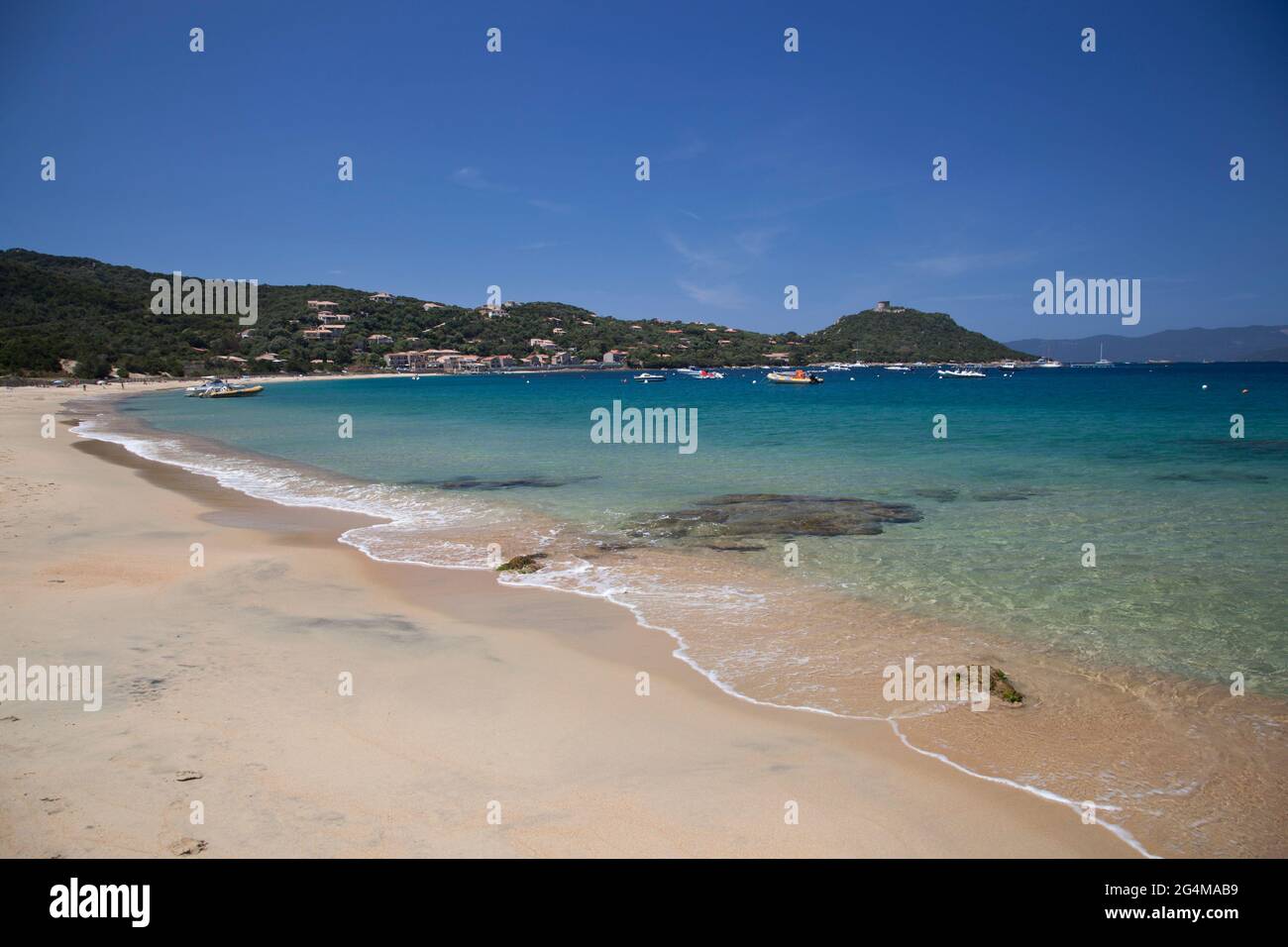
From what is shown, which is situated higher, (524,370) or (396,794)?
(524,370)

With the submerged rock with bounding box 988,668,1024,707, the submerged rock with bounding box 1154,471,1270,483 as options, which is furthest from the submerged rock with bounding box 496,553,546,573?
the submerged rock with bounding box 1154,471,1270,483

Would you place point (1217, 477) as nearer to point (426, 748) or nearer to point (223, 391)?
point (426, 748)

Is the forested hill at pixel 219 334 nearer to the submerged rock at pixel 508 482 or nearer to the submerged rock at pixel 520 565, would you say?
the submerged rock at pixel 508 482

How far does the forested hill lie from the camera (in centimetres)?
9281

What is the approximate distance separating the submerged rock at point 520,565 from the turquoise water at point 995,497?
2323 mm

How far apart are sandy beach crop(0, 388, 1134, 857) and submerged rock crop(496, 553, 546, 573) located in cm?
131

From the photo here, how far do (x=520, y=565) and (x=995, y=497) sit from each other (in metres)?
11.4

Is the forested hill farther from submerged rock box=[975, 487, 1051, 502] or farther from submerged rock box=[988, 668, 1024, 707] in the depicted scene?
submerged rock box=[988, 668, 1024, 707]

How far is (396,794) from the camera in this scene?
4539 mm

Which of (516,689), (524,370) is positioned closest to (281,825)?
(516,689)

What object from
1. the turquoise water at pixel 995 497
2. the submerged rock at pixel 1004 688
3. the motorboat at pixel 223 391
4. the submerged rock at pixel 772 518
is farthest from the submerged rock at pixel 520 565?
the motorboat at pixel 223 391
